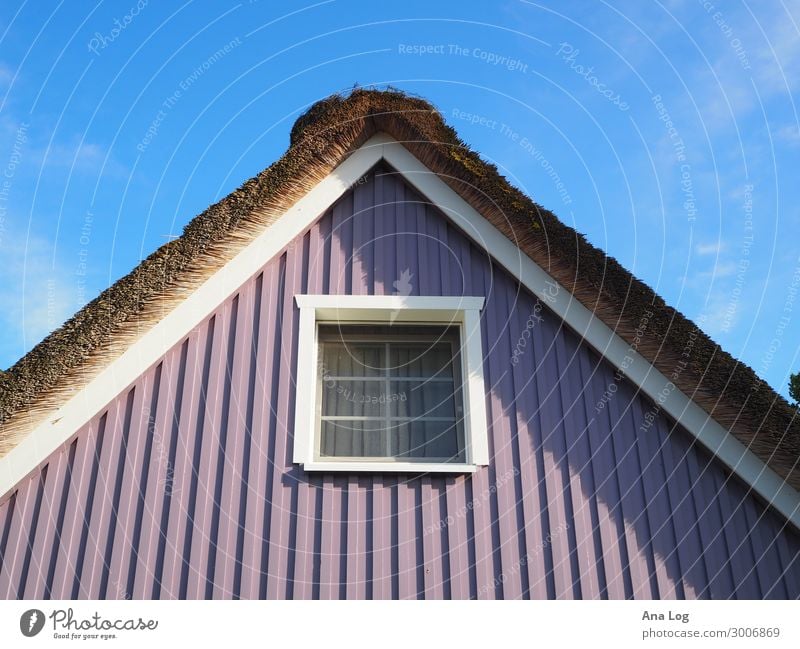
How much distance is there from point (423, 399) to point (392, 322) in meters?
0.59

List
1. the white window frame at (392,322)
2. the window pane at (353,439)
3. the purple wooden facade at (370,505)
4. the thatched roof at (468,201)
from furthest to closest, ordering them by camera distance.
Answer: the window pane at (353,439) → the white window frame at (392,322) → the thatched roof at (468,201) → the purple wooden facade at (370,505)

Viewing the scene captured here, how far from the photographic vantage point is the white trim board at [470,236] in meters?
4.05

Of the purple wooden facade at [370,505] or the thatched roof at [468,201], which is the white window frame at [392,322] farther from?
the thatched roof at [468,201]

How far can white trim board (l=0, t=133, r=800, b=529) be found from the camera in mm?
4055

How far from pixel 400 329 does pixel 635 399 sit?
5.39 ft

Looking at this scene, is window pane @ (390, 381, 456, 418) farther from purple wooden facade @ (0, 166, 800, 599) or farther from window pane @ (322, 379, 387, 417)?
purple wooden facade @ (0, 166, 800, 599)

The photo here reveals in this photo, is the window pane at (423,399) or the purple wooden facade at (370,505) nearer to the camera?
the purple wooden facade at (370,505)

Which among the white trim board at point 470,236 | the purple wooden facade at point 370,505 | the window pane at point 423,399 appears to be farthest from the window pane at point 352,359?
the white trim board at point 470,236

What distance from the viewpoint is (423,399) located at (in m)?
4.62

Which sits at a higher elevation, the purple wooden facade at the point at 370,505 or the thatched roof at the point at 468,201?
the thatched roof at the point at 468,201

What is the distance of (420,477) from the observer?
4113 mm
